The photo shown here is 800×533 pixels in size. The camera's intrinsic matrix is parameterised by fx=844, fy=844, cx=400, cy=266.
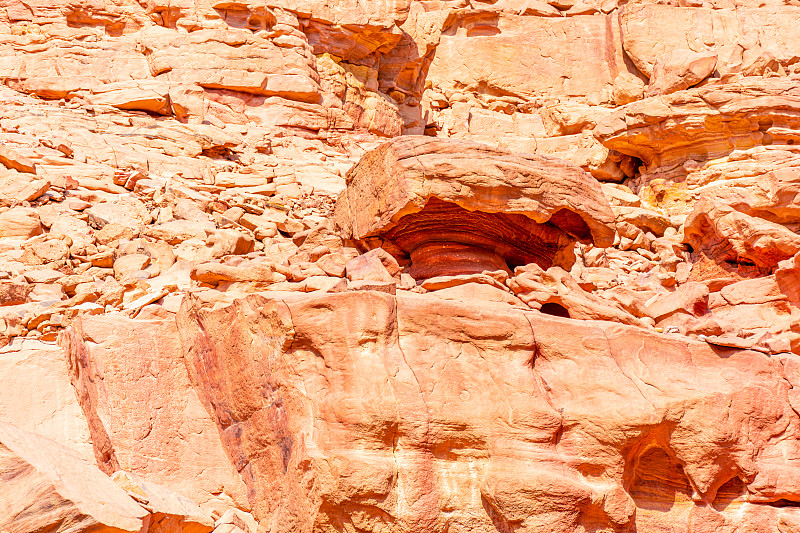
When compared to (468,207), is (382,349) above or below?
below

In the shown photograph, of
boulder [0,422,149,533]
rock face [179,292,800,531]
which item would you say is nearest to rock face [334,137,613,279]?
rock face [179,292,800,531]

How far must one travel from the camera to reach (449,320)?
4555 mm

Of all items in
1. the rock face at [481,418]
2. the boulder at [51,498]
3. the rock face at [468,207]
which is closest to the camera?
the boulder at [51,498]

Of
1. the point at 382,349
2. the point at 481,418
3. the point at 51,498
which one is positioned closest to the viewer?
the point at 51,498

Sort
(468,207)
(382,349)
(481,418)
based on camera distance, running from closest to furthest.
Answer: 1. (481,418)
2. (382,349)
3. (468,207)

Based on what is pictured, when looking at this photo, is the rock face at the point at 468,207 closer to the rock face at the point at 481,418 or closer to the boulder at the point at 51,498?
the rock face at the point at 481,418

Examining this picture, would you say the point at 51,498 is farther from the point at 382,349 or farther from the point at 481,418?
the point at 481,418

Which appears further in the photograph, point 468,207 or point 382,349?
point 468,207

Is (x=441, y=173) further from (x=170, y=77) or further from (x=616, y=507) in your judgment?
(x=170, y=77)

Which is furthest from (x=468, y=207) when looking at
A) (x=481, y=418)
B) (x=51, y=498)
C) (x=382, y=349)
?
(x=51, y=498)

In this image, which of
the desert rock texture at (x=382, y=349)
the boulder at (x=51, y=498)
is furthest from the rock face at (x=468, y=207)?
the boulder at (x=51, y=498)

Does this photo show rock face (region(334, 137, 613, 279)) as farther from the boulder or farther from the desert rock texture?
the boulder

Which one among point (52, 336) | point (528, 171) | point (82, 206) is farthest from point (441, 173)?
point (82, 206)

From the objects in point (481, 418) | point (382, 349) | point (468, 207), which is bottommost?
point (481, 418)
